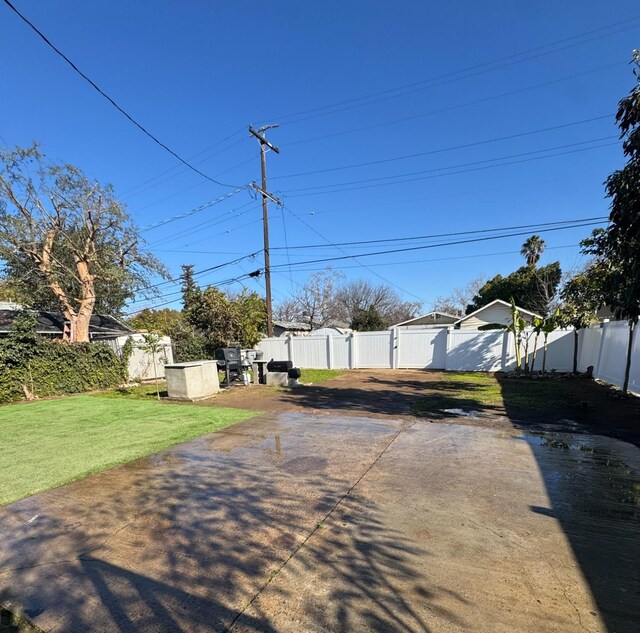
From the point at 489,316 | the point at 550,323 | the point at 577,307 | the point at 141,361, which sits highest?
the point at 577,307

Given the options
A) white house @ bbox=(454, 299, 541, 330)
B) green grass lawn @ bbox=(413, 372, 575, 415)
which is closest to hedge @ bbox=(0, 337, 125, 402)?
green grass lawn @ bbox=(413, 372, 575, 415)

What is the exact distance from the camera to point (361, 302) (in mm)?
44781

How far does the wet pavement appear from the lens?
210 cm

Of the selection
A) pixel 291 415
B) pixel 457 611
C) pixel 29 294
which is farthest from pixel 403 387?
pixel 29 294

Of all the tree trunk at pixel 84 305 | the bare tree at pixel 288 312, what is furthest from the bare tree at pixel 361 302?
the tree trunk at pixel 84 305

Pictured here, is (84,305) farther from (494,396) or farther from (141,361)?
(494,396)

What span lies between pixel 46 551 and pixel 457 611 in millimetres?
3119

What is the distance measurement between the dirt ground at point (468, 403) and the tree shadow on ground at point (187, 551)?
3878 millimetres

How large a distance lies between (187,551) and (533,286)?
32478mm

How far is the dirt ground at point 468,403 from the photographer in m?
6.35

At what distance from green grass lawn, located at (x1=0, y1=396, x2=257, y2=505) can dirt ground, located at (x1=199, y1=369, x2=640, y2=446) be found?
154 centimetres

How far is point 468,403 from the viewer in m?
8.35

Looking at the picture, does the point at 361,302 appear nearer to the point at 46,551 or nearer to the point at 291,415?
the point at 291,415

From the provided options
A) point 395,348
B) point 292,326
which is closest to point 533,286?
point 395,348
